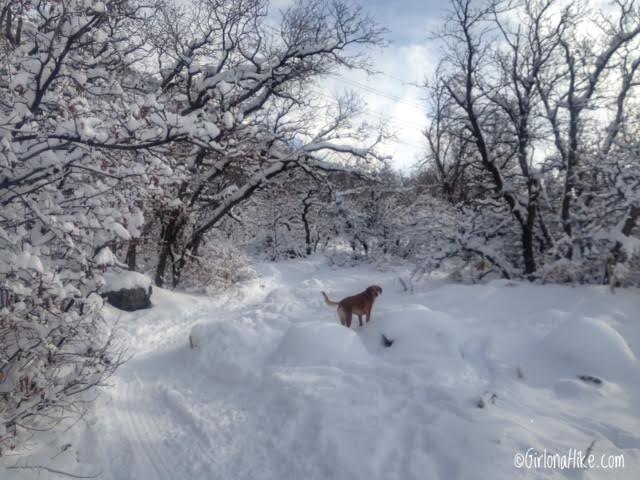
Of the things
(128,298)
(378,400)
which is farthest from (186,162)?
(378,400)

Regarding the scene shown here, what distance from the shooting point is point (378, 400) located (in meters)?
3.75

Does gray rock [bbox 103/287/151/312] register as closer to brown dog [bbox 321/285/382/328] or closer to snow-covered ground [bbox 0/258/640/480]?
snow-covered ground [bbox 0/258/640/480]

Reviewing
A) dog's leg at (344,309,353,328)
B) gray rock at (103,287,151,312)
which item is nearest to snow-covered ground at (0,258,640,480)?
dog's leg at (344,309,353,328)

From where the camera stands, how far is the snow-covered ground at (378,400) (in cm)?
305

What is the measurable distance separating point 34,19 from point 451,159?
2185 cm

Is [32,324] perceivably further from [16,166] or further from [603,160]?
[603,160]

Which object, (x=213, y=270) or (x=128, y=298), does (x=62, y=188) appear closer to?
(x=128, y=298)

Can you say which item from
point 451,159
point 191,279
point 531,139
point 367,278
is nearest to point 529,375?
point 531,139

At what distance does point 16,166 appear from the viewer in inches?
115

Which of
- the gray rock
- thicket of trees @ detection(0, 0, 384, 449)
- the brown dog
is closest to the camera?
thicket of trees @ detection(0, 0, 384, 449)

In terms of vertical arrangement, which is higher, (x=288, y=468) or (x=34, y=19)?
(x=34, y=19)

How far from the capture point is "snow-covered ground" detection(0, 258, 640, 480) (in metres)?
3.05

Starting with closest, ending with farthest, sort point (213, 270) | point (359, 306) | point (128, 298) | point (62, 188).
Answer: point (62, 188) < point (359, 306) < point (128, 298) < point (213, 270)

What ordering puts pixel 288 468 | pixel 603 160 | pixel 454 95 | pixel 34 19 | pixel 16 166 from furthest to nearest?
1. pixel 454 95
2. pixel 603 160
3. pixel 34 19
4. pixel 288 468
5. pixel 16 166
